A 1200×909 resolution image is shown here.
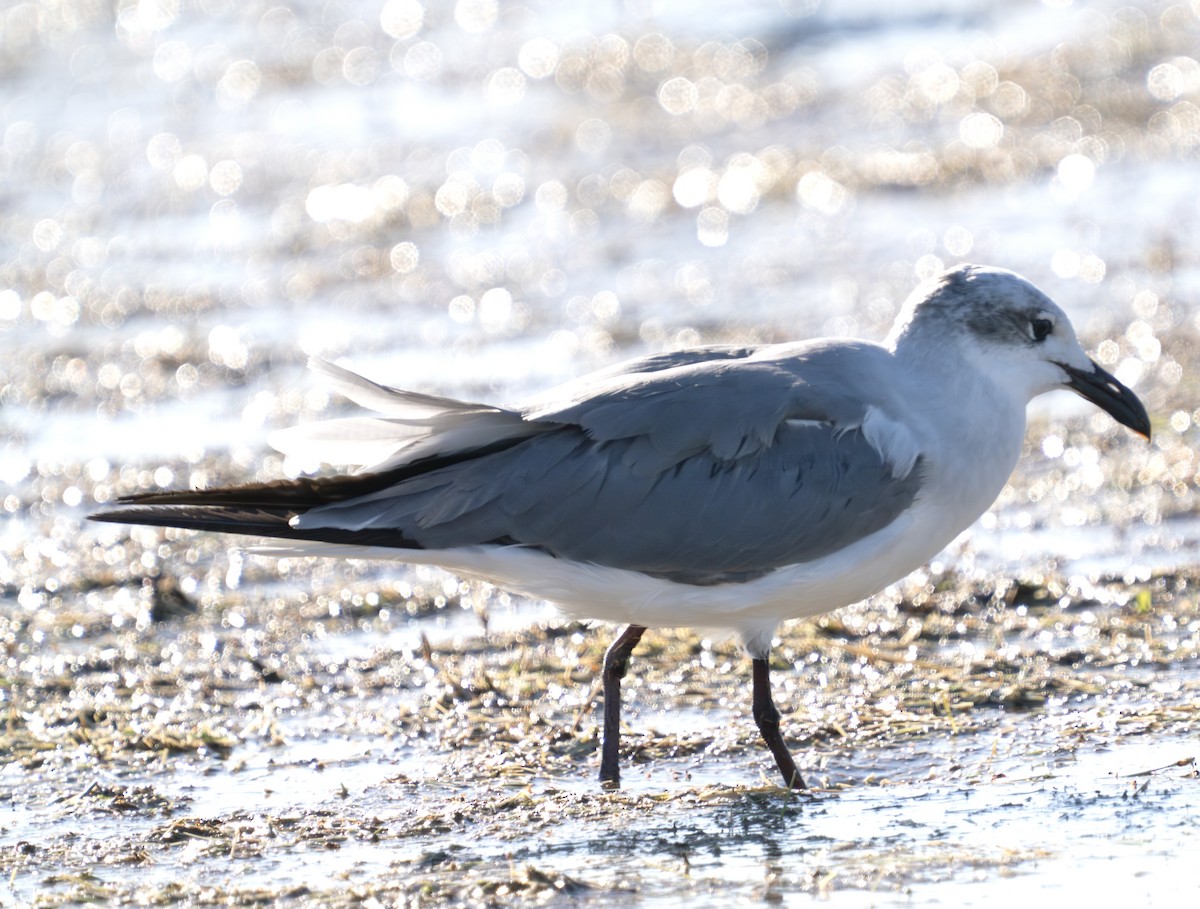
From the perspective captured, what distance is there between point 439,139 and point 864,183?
12.1 feet

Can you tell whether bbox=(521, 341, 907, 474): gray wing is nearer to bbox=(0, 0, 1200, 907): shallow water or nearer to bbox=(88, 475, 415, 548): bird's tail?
bbox=(88, 475, 415, 548): bird's tail

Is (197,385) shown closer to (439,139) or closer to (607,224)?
(607,224)

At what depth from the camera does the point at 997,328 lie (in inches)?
215

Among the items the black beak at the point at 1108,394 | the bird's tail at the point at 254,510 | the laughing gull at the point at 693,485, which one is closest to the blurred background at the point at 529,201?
the black beak at the point at 1108,394

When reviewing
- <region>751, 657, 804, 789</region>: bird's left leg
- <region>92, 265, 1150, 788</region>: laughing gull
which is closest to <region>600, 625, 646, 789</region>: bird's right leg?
<region>92, 265, 1150, 788</region>: laughing gull

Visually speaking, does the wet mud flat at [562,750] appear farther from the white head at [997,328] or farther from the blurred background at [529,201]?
the blurred background at [529,201]

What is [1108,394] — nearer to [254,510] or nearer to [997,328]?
[997,328]

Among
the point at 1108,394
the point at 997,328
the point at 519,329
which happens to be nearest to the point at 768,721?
the point at 997,328

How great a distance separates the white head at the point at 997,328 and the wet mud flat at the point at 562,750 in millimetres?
987

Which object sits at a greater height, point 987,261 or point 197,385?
point 987,261

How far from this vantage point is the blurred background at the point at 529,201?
9.45m

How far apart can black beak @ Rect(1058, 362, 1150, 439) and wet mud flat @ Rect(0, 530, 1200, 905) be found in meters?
0.80

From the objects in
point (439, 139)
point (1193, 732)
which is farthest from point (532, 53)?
point (1193, 732)

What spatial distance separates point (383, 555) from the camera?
5.34 metres
